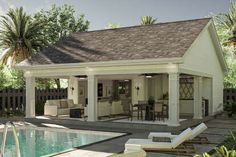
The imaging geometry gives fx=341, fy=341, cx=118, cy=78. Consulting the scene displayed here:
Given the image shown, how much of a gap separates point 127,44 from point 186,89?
644cm

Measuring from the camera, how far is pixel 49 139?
50.4 ft

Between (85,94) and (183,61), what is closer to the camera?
(183,61)

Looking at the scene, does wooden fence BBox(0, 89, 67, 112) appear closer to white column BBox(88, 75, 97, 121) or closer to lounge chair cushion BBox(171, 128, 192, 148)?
white column BBox(88, 75, 97, 121)

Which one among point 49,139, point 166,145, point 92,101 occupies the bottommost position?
point 49,139

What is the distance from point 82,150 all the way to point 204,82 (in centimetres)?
1508

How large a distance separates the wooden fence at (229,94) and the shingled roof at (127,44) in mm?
9134

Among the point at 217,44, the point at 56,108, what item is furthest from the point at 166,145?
the point at 217,44

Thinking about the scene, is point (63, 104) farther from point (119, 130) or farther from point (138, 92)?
point (119, 130)

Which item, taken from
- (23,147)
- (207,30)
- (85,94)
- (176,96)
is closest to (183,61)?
(176,96)

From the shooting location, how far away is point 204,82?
2470cm

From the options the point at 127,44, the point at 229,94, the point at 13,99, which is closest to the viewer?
the point at 127,44

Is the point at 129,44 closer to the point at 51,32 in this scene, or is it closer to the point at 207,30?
the point at 207,30

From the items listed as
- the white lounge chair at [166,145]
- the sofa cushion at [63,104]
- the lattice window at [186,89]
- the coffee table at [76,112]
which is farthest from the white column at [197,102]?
the white lounge chair at [166,145]

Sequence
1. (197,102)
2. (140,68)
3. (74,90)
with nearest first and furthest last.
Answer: (140,68) → (197,102) → (74,90)
